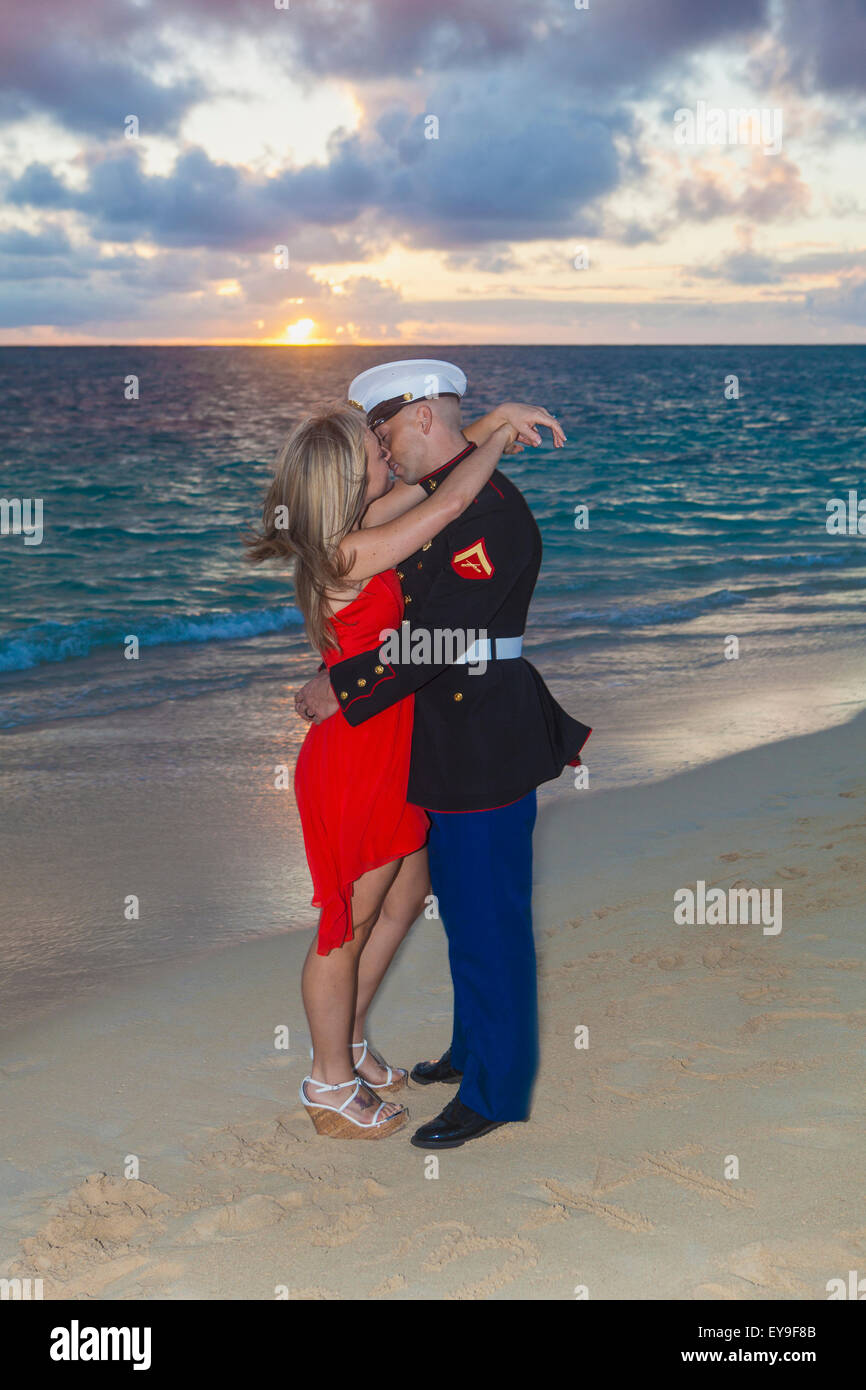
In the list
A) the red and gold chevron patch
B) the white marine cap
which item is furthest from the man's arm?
the white marine cap

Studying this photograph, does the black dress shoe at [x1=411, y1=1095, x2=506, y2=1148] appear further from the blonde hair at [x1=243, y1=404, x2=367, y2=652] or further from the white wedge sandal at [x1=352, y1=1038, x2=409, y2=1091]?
the blonde hair at [x1=243, y1=404, x2=367, y2=652]

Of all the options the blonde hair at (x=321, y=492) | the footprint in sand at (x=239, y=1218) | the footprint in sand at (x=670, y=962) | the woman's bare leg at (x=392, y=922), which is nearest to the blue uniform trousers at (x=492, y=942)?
the woman's bare leg at (x=392, y=922)

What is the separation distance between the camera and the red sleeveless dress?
2.97 meters

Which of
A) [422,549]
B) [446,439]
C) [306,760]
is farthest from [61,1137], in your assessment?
[446,439]

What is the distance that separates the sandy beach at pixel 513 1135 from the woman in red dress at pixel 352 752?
232 mm

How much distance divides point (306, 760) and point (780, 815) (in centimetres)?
304

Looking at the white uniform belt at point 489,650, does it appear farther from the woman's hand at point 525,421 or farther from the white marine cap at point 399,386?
the white marine cap at point 399,386

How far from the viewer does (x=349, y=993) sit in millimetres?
3154

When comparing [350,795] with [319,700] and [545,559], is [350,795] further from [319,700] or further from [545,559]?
[545,559]

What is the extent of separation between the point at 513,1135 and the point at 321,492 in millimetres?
1791

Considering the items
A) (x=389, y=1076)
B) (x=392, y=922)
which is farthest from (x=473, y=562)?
(x=389, y=1076)

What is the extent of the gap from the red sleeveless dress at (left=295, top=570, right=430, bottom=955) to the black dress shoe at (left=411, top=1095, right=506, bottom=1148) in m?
0.57

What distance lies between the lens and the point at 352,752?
2.98m
